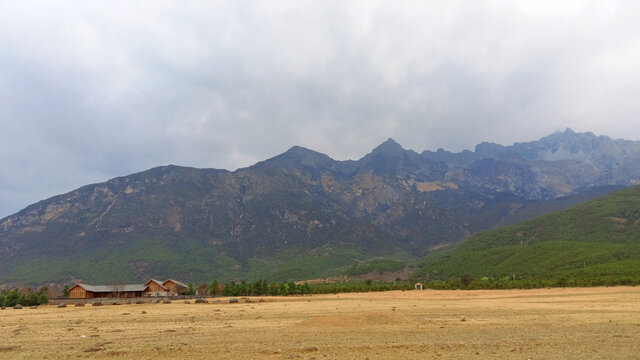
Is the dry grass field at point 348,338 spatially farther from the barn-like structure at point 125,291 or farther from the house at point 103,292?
the barn-like structure at point 125,291

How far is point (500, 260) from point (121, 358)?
495ft

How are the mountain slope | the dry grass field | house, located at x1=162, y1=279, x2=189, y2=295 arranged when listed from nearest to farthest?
the dry grass field → house, located at x1=162, y1=279, x2=189, y2=295 → the mountain slope

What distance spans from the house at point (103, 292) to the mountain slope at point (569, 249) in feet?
327

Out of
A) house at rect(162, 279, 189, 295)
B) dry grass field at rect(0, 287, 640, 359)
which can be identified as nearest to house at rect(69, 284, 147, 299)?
house at rect(162, 279, 189, 295)

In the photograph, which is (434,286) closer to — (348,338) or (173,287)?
(173,287)

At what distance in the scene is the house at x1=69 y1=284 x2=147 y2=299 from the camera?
86.6 m

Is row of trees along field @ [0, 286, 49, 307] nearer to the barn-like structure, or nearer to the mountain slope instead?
the barn-like structure

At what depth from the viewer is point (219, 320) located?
3575cm

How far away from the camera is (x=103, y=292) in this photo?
91312 mm

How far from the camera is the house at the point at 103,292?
8656 centimetres

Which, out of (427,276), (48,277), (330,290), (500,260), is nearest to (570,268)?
(500,260)

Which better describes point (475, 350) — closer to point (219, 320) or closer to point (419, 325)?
point (419, 325)

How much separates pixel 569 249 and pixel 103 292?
13427cm

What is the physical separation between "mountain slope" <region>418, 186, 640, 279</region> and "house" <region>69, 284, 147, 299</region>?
99789mm
